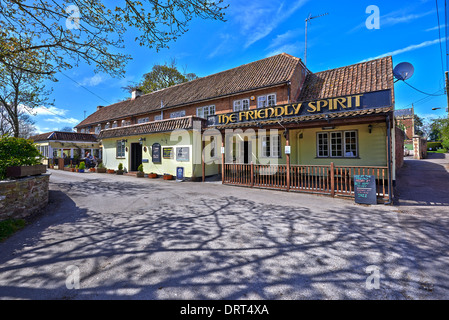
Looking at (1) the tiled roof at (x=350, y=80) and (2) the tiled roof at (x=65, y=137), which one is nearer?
(1) the tiled roof at (x=350, y=80)

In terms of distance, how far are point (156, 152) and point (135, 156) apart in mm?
3312

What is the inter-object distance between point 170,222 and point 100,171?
14937 millimetres

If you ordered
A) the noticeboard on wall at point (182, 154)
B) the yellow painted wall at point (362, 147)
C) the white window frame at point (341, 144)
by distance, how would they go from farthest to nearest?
the noticeboard on wall at point (182, 154), the white window frame at point (341, 144), the yellow painted wall at point (362, 147)

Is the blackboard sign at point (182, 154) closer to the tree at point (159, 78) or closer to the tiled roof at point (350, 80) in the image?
the tiled roof at point (350, 80)

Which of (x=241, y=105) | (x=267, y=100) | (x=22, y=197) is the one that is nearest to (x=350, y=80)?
(x=267, y=100)

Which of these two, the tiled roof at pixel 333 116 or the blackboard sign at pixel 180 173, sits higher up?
the tiled roof at pixel 333 116

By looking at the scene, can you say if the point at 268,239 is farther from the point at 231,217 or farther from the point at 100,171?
the point at 100,171

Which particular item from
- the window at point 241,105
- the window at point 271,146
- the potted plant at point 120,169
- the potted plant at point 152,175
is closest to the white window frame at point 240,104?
the window at point 241,105

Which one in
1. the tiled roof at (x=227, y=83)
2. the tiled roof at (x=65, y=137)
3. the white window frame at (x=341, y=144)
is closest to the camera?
the white window frame at (x=341, y=144)

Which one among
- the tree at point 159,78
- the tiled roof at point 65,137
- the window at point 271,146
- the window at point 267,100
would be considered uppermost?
the tree at point 159,78

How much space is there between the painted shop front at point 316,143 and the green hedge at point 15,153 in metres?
7.51

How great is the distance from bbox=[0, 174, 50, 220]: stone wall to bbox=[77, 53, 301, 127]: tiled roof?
37.8 ft

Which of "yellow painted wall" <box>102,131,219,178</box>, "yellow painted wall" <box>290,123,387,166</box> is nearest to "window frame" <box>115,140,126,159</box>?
"yellow painted wall" <box>102,131,219,178</box>

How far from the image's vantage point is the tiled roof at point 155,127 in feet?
39.2
